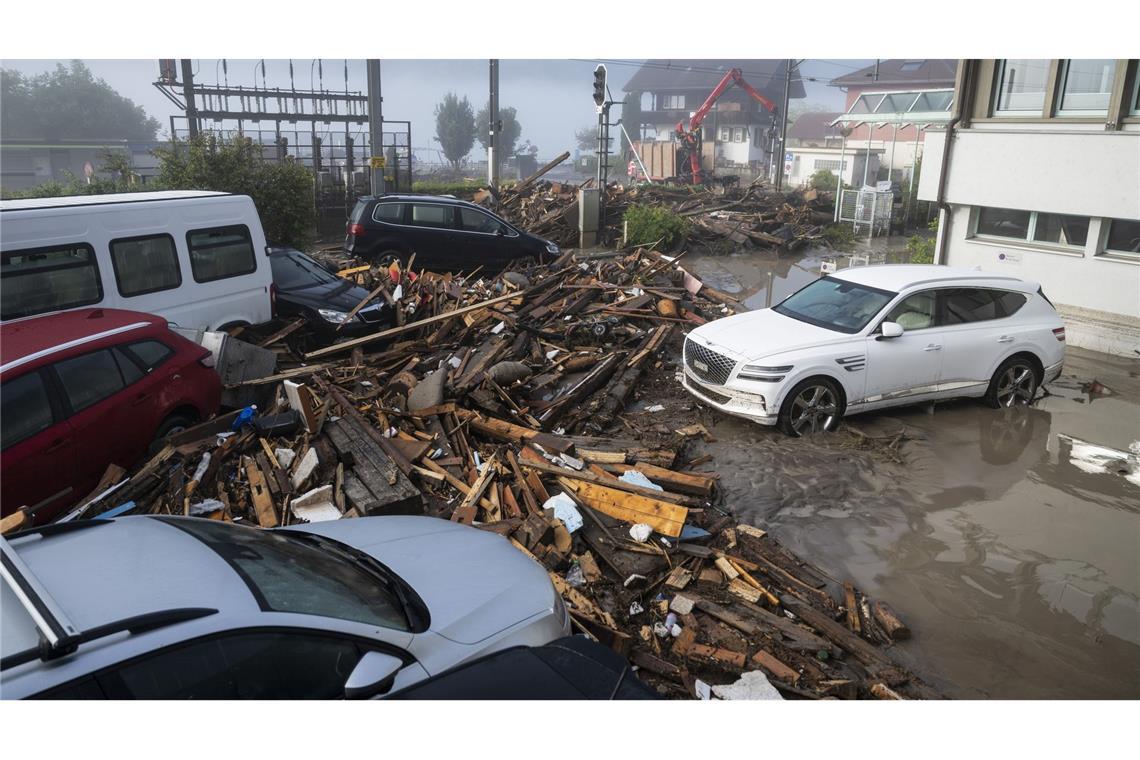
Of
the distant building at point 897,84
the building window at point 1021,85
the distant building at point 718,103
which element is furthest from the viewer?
the distant building at point 718,103

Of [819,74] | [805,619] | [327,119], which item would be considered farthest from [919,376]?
[819,74]

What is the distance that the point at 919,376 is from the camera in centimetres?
995

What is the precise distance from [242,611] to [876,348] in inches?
329

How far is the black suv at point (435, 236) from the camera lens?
54.4 feet

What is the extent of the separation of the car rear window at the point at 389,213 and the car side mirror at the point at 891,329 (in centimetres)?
1104

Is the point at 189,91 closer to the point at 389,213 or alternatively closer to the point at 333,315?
the point at 389,213

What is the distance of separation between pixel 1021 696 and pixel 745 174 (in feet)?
212

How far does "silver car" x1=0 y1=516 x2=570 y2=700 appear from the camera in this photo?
2.85 meters

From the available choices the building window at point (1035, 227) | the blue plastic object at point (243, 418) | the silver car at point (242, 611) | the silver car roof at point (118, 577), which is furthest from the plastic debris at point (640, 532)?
the building window at point (1035, 227)

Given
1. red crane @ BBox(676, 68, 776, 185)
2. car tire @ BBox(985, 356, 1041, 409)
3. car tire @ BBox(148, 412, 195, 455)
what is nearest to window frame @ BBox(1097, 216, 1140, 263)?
car tire @ BBox(985, 356, 1041, 409)

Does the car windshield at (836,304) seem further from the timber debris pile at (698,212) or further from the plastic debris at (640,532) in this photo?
the timber debris pile at (698,212)

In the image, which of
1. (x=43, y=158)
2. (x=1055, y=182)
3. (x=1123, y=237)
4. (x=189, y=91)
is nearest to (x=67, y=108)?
(x=43, y=158)

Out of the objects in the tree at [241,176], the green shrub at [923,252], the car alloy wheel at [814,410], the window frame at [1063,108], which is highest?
the window frame at [1063,108]

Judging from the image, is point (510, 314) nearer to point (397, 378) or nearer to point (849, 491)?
point (397, 378)
